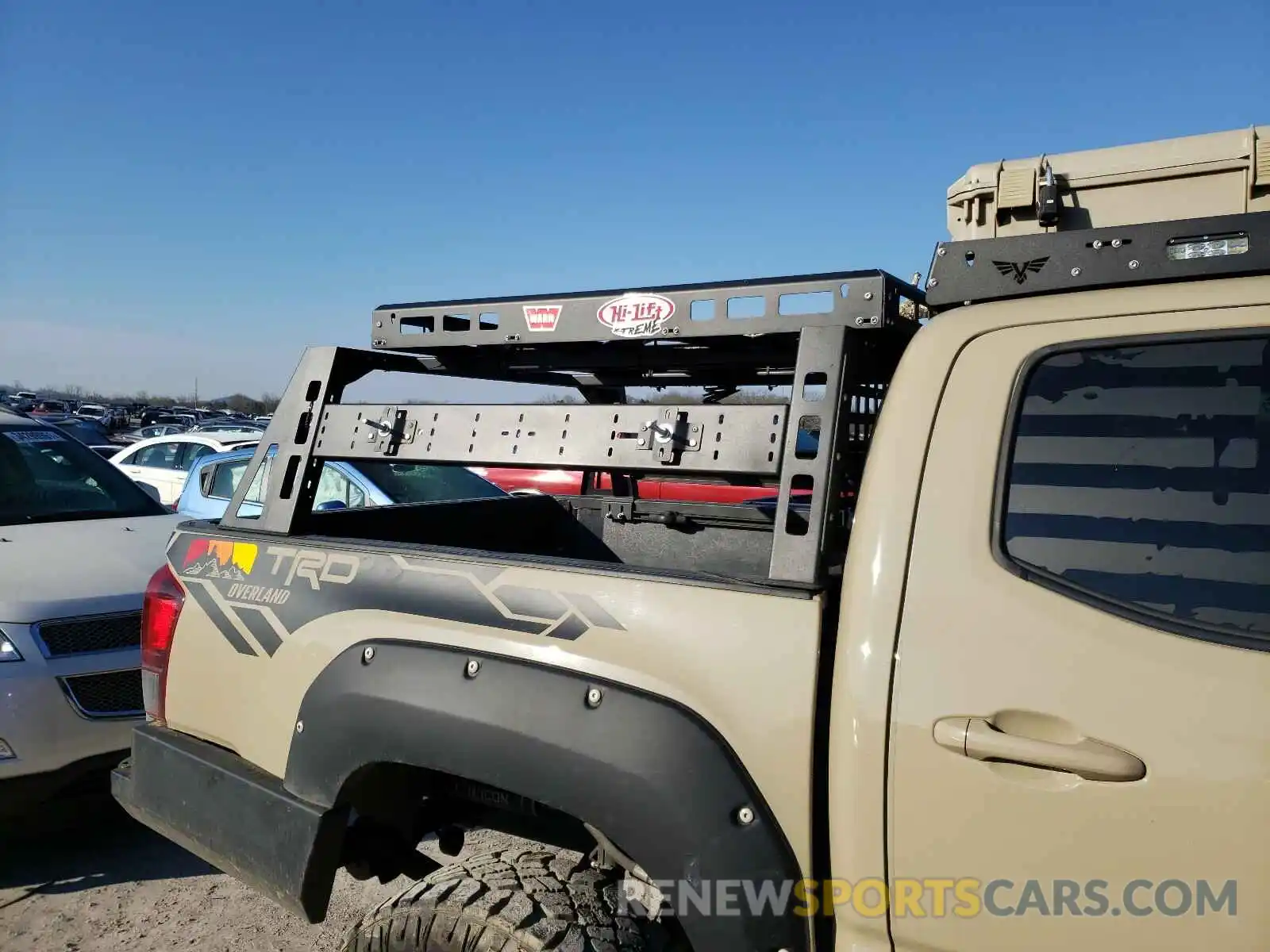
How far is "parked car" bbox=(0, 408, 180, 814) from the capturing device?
375cm

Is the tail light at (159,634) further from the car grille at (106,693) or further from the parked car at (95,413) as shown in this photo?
the parked car at (95,413)

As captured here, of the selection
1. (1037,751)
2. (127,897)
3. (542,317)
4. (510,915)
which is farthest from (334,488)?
(1037,751)

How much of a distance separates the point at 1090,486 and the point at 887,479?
339mm

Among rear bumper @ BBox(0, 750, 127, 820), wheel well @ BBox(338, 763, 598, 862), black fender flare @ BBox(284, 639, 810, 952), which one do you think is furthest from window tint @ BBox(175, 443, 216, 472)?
black fender flare @ BBox(284, 639, 810, 952)

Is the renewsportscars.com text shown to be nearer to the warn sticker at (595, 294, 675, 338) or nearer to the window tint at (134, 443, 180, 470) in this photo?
the warn sticker at (595, 294, 675, 338)

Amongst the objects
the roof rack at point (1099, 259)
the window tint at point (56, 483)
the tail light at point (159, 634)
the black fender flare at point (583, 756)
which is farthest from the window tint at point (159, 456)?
the roof rack at point (1099, 259)

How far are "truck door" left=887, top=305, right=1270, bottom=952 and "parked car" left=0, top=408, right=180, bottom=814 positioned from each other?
3.41 m

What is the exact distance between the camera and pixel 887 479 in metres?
1.70

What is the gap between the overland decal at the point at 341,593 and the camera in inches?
77.6

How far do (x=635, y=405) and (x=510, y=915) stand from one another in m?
1.15

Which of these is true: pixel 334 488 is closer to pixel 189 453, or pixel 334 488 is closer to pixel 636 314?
pixel 189 453

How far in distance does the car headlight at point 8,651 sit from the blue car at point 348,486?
120 inches

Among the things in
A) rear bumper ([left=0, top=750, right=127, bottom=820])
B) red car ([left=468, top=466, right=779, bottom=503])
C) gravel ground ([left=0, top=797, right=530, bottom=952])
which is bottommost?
gravel ground ([left=0, top=797, right=530, bottom=952])

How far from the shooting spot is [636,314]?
2273 mm
